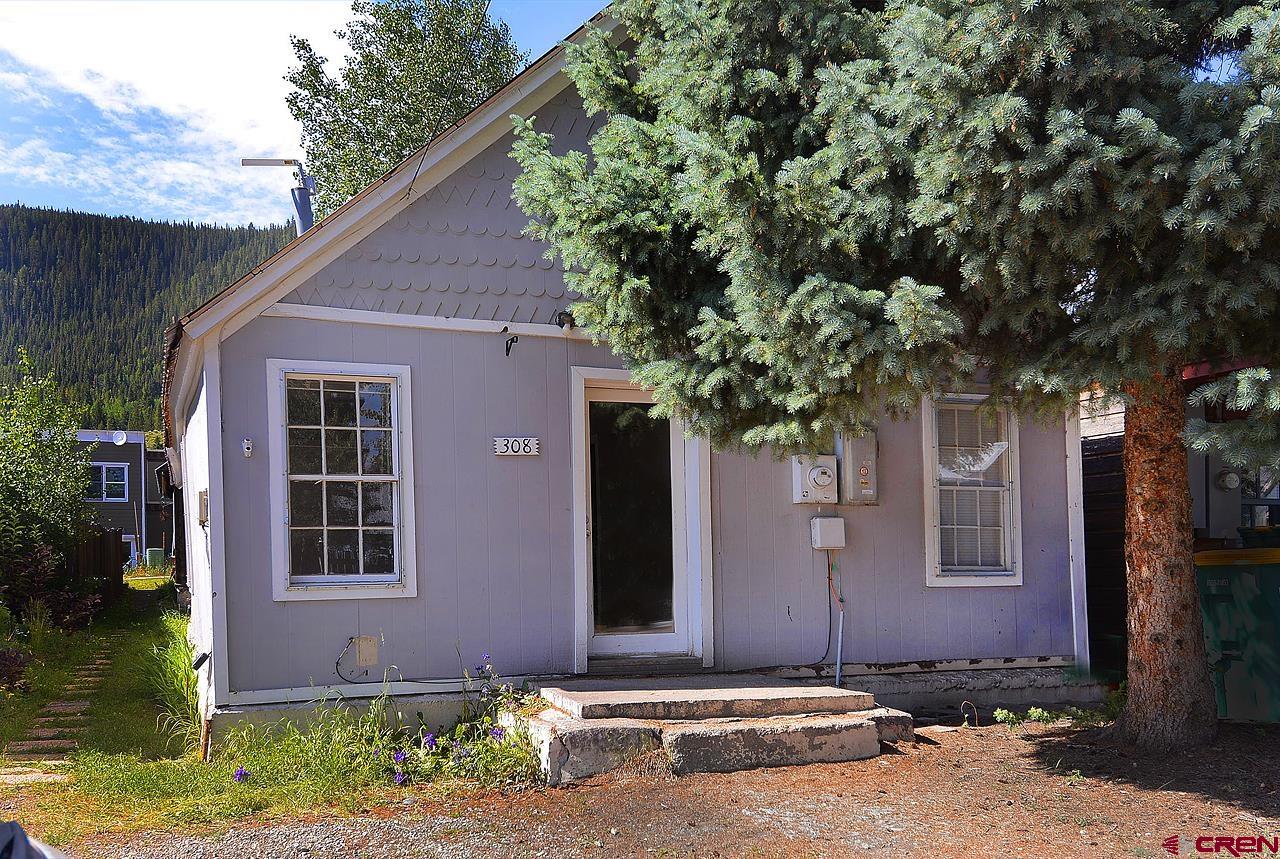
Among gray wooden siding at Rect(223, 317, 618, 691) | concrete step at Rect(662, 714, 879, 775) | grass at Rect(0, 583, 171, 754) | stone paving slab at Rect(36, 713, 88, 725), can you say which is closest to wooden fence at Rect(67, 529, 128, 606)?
grass at Rect(0, 583, 171, 754)

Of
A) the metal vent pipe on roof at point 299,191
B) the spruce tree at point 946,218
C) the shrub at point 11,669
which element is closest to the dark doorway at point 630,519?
the spruce tree at point 946,218

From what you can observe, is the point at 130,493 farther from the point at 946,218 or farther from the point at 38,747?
the point at 946,218

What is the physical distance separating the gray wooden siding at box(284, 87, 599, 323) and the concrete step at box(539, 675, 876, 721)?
2697 millimetres

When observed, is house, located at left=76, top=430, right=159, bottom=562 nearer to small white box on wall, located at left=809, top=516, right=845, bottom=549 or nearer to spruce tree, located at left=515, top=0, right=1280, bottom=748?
small white box on wall, located at left=809, top=516, right=845, bottom=549

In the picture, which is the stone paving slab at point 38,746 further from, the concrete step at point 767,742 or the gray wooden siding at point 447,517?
the concrete step at point 767,742

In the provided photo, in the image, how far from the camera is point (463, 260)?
691 centimetres

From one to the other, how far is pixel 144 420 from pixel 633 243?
120ft

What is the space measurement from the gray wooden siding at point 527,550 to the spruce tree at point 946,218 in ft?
4.01

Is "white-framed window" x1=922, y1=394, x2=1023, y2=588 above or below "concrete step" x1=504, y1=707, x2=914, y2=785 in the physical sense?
above

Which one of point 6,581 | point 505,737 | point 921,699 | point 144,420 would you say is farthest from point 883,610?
point 144,420

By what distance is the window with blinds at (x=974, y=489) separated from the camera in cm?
822

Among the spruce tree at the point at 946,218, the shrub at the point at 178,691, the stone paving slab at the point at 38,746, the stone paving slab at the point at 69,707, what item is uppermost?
the spruce tree at the point at 946,218

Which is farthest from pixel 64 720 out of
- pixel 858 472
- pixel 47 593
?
pixel 858 472

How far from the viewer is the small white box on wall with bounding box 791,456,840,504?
300 inches
